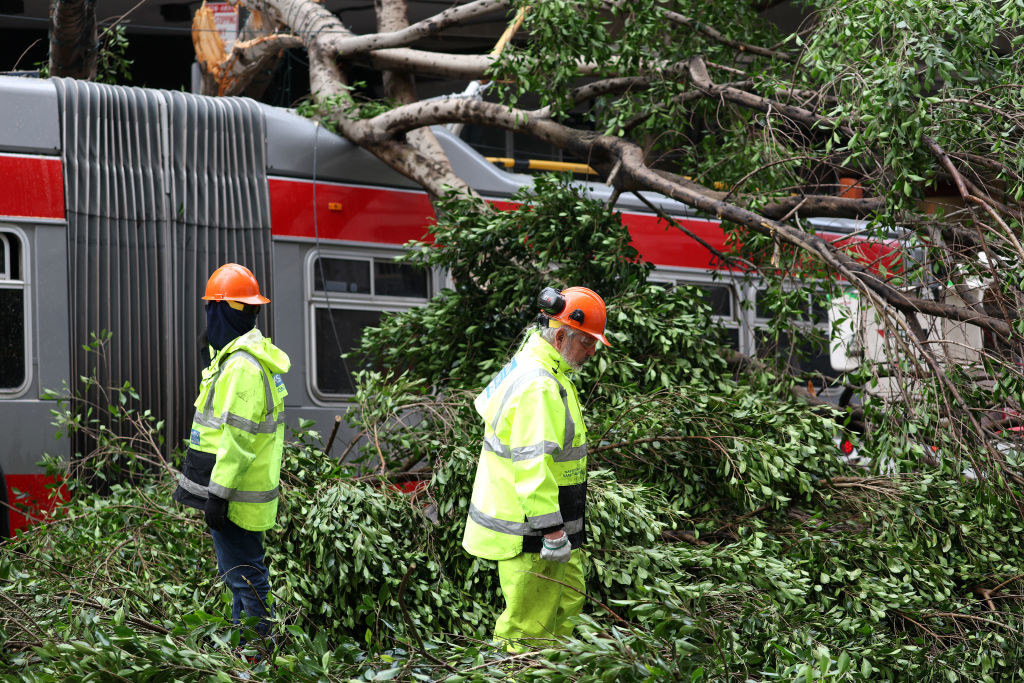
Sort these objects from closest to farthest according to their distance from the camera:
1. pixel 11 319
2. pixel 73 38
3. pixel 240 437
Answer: pixel 240 437, pixel 11 319, pixel 73 38

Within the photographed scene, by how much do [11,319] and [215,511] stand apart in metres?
2.91

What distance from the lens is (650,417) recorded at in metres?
6.48

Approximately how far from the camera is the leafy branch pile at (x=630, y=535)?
4922mm

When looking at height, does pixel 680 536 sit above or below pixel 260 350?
below

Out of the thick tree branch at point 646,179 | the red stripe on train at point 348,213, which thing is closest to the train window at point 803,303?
the thick tree branch at point 646,179

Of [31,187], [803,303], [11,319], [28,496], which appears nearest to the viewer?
[28,496]

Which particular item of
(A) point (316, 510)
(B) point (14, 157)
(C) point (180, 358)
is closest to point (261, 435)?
(A) point (316, 510)

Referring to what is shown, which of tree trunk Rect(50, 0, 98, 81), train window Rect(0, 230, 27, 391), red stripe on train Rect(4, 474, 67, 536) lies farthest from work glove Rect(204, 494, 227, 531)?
tree trunk Rect(50, 0, 98, 81)

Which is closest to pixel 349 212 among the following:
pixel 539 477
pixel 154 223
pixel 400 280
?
pixel 400 280

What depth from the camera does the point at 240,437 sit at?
530 cm

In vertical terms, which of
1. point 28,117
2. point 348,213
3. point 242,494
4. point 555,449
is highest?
point 28,117

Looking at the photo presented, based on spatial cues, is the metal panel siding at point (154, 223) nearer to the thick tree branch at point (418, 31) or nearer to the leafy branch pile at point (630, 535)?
the leafy branch pile at point (630, 535)

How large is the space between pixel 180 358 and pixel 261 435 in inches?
101

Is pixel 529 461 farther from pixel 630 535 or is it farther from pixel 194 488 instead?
pixel 194 488
